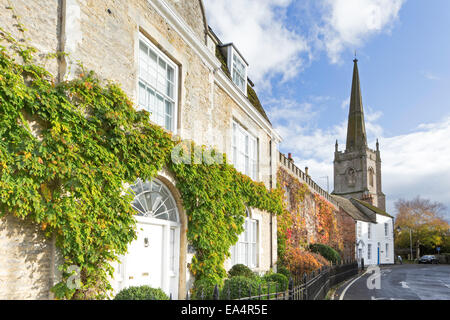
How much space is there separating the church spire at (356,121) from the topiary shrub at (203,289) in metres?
76.0

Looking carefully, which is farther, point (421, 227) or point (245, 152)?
Answer: point (421, 227)

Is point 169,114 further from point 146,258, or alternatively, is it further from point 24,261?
point 24,261

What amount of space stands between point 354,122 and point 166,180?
81.8 metres

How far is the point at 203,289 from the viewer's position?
905 cm

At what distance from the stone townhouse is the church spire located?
7277cm

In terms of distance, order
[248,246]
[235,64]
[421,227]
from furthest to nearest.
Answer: [421,227], [235,64], [248,246]

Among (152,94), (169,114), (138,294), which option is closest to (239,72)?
(169,114)

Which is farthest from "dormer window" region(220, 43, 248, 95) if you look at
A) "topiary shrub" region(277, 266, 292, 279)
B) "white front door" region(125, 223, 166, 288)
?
"topiary shrub" region(277, 266, 292, 279)

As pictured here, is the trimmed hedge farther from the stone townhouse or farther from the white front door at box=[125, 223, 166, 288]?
the white front door at box=[125, 223, 166, 288]

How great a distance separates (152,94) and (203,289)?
4.78 meters

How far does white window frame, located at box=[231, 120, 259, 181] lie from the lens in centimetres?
1312

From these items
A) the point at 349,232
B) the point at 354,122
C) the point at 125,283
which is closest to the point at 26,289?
the point at 125,283

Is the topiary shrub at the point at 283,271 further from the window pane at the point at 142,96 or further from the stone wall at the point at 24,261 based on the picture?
the stone wall at the point at 24,261
